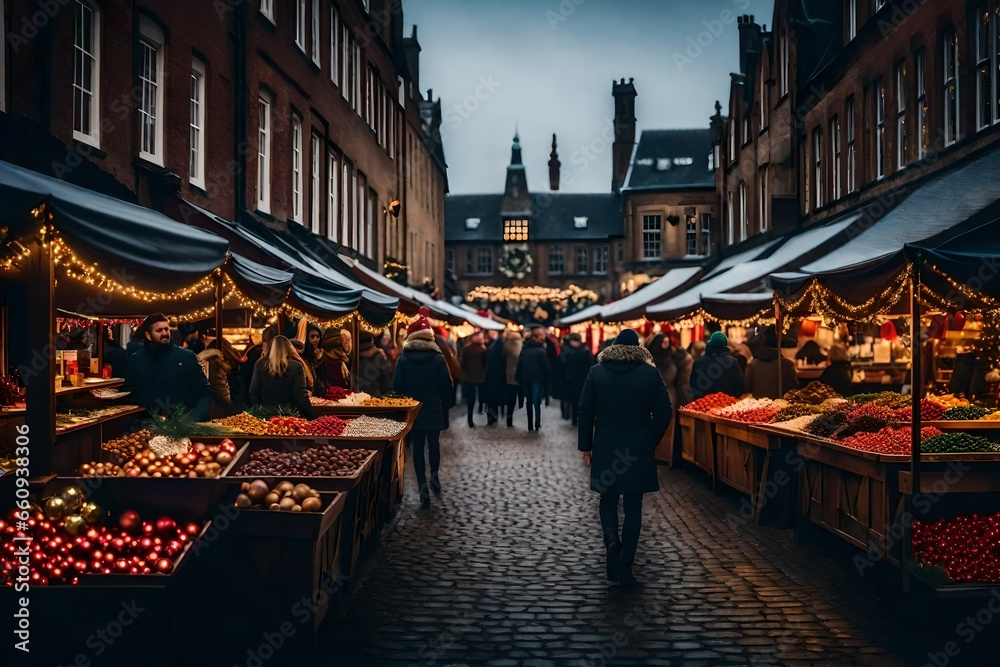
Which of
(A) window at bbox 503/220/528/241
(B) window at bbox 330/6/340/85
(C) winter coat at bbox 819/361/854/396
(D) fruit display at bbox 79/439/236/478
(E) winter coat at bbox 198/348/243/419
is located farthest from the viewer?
(A) window at bbox 503/220/528/241

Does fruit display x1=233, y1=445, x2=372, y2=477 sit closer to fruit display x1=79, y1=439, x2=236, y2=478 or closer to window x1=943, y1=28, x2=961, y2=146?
fruit display x1=79, y1=439, x2=236, y2=478

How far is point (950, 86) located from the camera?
15.7 metres

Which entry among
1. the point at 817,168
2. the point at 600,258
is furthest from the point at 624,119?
the point at 817,168

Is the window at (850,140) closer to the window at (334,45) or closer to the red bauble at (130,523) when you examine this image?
the window at (334,45)

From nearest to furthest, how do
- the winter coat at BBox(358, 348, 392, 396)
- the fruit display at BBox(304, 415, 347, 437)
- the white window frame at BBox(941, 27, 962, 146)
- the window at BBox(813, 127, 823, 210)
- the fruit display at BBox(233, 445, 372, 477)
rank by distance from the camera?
1. the fruit display at BBox(233, 445, 372, 477)
2. the fruit display at BBox(304, 415, 347, 437)
3. the winter coat at BBox(358, 348, 392, 396)
4. the white window frame at BBox(941, 27, 962, 146)
5. the window at BBox(813, 127, 823, 210)

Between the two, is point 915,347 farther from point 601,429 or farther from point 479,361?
point 479,361

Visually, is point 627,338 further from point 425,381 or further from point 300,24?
point 300,24

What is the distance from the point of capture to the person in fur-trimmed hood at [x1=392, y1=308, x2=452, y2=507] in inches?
440

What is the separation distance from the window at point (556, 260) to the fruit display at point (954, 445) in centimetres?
6028

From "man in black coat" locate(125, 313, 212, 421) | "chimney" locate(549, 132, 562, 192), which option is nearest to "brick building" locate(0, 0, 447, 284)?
"man in black coat" locate(125, 313, 212, 421)

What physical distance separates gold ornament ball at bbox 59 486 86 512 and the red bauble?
27cm

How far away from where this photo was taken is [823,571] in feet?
25.5

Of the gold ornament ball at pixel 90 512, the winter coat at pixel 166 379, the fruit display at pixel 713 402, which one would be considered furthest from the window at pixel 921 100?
the gold ornament ball at pixel 90 512

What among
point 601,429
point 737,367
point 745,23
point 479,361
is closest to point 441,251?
point 745,23
